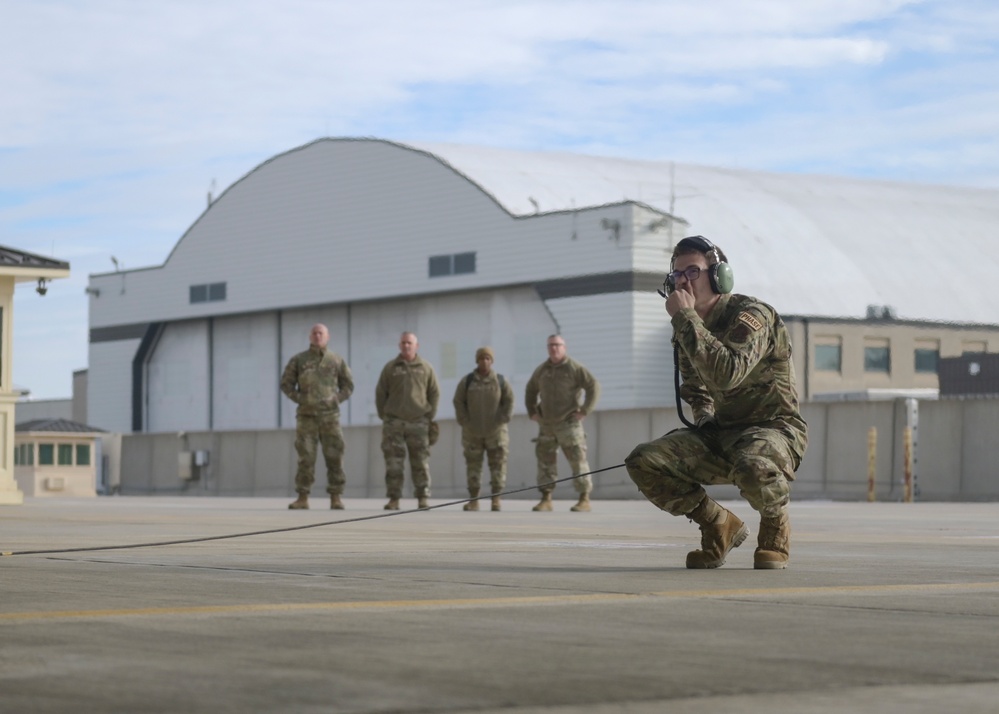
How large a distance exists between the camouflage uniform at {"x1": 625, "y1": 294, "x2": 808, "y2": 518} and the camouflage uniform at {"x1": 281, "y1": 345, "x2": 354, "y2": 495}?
12.6m

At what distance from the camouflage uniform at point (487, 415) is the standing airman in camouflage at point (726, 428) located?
13092 mm

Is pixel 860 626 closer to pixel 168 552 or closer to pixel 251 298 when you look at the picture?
pixel 168 552

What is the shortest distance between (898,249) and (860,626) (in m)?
52.1

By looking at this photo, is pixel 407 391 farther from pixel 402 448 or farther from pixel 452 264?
pixel 452 264

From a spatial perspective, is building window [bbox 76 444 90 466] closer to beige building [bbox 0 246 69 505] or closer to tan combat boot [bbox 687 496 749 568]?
beige building [bbox 0 246 69 505]

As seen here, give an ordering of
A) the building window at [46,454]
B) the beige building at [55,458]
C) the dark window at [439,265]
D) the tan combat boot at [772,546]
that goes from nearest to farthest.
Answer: the tan combat boot at [772,546]
the beige building at [55,458]
the building window at [46,454]
the dark window at [439,265]

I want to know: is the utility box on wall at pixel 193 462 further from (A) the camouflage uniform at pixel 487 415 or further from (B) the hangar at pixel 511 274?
(A) the camouflage uniform at pixel 487 415

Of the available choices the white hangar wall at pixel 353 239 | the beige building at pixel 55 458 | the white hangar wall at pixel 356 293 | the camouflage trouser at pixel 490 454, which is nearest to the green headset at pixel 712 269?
the camouflage trouser at pixel 490 454

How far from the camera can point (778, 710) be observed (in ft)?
12.6

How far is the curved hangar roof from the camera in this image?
5253 centimetres

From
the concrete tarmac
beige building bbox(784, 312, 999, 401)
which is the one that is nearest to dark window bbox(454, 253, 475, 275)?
beige building bbox(784, 312, 999, 401)

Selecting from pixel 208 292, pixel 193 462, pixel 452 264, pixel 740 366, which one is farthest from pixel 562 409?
pixel 208 292

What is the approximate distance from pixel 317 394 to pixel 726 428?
42.0 feet

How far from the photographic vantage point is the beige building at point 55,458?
131 ft
